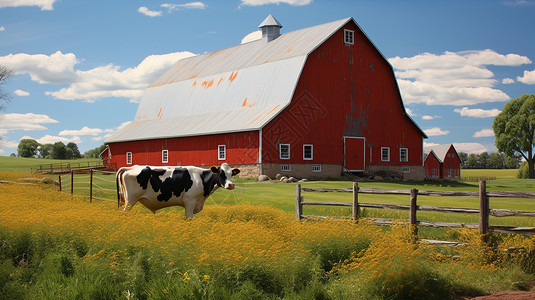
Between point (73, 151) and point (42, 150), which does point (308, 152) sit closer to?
point (73, 151)

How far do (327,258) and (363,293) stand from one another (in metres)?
2.18

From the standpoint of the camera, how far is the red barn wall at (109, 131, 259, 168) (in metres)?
34.6

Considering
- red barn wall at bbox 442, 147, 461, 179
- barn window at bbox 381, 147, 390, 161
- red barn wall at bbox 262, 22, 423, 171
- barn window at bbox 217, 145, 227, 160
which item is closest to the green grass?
barn window at bbox 217, 145, 227, 160

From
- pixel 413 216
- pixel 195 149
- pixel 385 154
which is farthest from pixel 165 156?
pixel 413 216

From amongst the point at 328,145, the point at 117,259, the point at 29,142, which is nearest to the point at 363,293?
the point at 117,259

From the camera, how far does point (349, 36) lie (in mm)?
38344

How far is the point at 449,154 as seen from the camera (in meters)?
65.6

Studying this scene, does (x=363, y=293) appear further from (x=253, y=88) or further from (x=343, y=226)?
(x=253, y=88)

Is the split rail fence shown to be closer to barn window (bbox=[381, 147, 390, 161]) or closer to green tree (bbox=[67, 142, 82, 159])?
barn window (bbox=[381, 147, 390, 161])

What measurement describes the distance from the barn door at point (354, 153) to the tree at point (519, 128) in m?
31.7

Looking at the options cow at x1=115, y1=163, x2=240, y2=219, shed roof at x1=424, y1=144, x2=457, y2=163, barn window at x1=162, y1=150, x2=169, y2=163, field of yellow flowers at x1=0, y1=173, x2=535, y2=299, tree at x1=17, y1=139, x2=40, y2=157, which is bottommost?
field of yellow flowers at x1=0, y1=173, x2=535, y2=299

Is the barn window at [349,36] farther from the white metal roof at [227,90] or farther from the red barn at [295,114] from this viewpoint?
the white metal roof at [227,90]

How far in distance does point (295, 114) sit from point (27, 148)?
9291 cm

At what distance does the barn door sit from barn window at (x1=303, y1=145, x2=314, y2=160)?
112 inches
